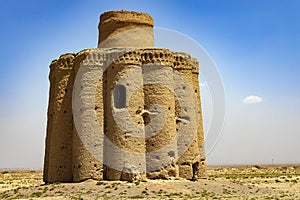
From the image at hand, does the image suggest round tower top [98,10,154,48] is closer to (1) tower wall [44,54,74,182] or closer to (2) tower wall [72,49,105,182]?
(2) tower wall [72,49,105,182]

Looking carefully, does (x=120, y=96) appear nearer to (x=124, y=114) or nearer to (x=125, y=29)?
(x=124, y=114)

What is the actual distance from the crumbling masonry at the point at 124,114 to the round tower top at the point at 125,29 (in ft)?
0.27

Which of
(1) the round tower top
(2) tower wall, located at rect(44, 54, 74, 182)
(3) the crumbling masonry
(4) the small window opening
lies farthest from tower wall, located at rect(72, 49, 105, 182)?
(1) the round tower top

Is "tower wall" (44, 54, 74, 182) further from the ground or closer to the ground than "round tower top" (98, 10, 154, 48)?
closer to the ground

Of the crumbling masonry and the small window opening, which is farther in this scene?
the small window opening

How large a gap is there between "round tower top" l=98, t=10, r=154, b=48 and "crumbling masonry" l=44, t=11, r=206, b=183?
0.27 feet

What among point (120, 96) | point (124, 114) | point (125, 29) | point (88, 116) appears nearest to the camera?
point (124, 114)

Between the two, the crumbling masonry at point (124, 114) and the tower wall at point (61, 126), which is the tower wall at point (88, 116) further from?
the tower wall at point (61, 126)

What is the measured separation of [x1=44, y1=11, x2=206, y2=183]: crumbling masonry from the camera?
94.0 ft

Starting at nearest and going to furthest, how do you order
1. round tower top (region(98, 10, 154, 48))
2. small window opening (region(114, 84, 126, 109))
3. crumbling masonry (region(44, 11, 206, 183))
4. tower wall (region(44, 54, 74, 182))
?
crumbling masonry (region(44, 11, 206, 183))
small window opening (region(114, 84, 126, 109))
tower wall (region(44, 54, 74, 182))
round tower top (region(98, 10, 154, 48))

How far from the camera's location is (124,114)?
95.2 feet

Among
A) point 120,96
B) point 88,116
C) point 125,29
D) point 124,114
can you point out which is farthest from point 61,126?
point 125,29

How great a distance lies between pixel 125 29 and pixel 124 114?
7.82 meters

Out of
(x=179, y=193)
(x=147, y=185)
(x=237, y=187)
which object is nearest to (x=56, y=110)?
(x=147, y=185)
